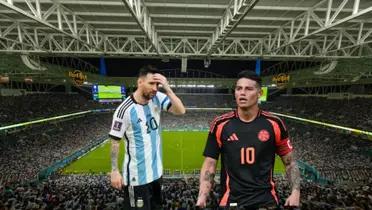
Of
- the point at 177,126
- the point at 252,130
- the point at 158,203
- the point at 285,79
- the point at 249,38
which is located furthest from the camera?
the point at 177,126

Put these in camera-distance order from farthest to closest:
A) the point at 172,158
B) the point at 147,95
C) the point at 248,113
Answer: the point at 172,158, the point at 147,95, the point at 248,113

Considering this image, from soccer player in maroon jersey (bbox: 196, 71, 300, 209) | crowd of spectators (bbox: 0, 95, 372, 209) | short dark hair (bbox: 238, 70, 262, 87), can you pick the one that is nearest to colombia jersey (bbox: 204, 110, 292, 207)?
soccer player in maroon jersey (bbox: 196, 71, 300, 209)

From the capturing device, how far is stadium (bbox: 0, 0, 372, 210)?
1280cm

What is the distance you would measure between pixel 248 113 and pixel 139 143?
121 cm

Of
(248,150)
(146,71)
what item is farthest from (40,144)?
(248,150)

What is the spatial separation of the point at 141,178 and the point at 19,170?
21.9 meters

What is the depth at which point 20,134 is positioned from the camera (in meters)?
31.1

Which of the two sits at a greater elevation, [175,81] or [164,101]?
[164,101]

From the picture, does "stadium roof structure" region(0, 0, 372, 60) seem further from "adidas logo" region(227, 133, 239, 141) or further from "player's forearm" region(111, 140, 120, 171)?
"adidas logo" region(227, 133, 239, 141)

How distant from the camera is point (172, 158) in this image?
2773 cm

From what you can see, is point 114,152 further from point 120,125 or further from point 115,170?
point 120,125

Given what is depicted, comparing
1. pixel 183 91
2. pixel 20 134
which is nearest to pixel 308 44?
pixel 20 134

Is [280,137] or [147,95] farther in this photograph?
[147,95]

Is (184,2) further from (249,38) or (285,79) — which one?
(285,79)
